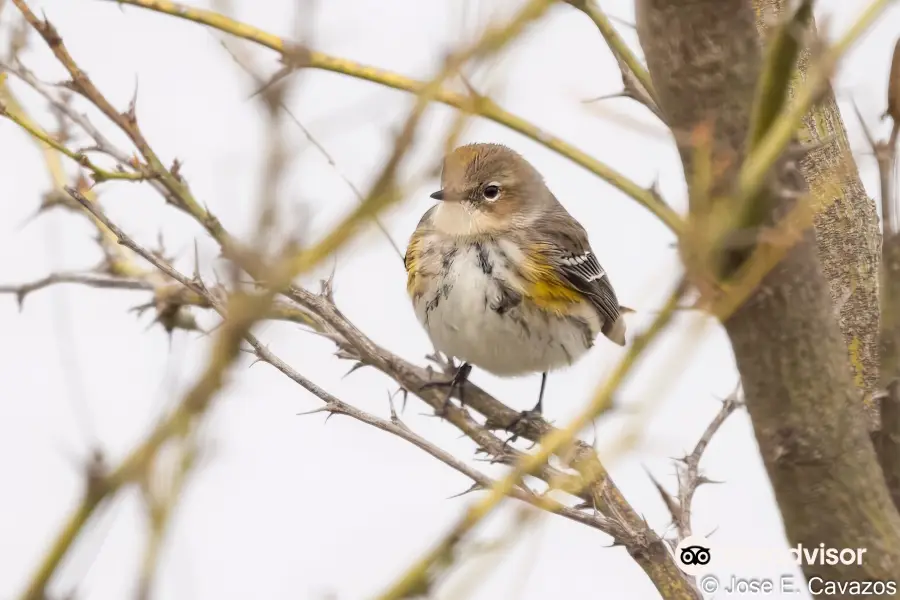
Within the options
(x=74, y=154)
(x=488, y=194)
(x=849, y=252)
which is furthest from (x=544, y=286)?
(x=74, y=154)

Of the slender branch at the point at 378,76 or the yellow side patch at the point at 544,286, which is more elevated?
the yellow side patch at the point at 544,286

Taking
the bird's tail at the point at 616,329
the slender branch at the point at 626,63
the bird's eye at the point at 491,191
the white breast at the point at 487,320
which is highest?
the bird's eye at the point at 491,191

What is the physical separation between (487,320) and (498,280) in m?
0.18

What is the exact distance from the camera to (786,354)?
196 cm

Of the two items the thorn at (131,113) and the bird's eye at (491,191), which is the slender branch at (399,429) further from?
the bird's eye at (491,191)

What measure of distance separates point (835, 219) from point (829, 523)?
4.83 ft

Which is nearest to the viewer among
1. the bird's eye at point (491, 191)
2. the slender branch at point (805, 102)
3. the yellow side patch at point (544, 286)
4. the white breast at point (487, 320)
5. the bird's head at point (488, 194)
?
the slender branch at point (805, 102)

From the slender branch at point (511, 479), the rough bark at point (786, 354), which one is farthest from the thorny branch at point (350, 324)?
the slender branch at point (511, 479)

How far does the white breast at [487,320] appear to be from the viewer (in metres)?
4.26

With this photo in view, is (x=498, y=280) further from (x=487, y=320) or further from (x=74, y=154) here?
(x=74, y=154)

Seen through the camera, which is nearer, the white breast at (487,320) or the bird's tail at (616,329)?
the white breast at (487,320)

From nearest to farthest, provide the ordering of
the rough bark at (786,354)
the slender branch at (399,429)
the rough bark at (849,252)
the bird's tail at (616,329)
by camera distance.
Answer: the rough bark at (786,354)
the slender branch at (399,429)
the rough bark at (849,252)
the bird's tail at (616,329)

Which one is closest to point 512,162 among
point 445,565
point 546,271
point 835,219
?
point 546,271

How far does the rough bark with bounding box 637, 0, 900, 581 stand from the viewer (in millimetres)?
1880
